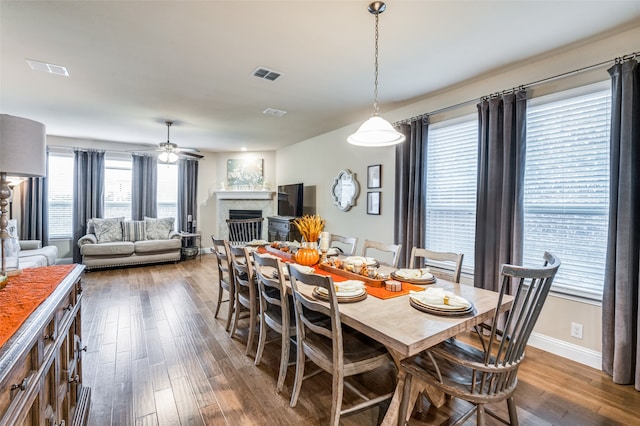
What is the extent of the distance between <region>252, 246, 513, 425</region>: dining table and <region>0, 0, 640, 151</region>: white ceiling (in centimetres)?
201

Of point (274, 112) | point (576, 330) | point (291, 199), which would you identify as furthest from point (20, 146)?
point (291, 199)

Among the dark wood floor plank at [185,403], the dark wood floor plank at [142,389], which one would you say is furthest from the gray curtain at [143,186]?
the dark wood floor plank at [185,403]

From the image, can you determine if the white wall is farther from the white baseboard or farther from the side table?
the side table

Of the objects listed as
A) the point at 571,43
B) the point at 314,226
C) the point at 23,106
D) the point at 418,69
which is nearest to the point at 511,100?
the point at 571,43

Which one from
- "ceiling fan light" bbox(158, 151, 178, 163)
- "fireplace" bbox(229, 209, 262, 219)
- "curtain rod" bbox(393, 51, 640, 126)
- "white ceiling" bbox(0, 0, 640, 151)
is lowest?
"fireplace" bbox(229, 209, 262, 219)

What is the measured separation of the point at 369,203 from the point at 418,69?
2.15m

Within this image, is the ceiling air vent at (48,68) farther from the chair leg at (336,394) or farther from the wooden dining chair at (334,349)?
the chair leg at (336,394)

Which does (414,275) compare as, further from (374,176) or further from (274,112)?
(274,112)

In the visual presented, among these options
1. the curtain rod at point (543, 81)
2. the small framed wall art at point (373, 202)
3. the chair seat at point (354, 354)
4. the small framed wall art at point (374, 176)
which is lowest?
the chair seat at point (354, 354)

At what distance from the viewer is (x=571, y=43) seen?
8.29 feet

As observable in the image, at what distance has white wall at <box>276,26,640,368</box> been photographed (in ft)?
8.24

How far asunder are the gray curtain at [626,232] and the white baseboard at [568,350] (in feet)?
0.66

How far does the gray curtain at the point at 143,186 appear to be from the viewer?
6840 mm

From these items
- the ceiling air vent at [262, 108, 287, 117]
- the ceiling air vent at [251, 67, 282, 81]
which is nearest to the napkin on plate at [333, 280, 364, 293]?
the ceiling air vent at [251, 67, 282, 81]
